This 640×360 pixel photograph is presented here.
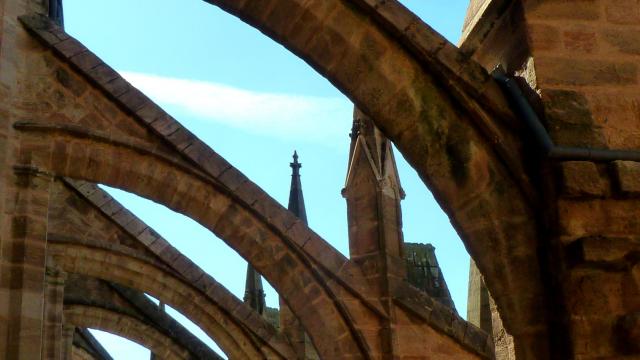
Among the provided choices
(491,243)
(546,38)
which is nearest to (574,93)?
(546,38)

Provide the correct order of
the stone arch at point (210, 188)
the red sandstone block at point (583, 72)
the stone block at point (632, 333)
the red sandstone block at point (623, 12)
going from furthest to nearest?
the stone arch at point (210, 188), the red sandstone block at point (623, 12), the red sandstone block at point (583, 72), the stone block at point (632, 333)

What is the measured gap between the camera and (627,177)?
3.33m

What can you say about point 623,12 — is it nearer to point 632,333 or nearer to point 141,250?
point 632,333

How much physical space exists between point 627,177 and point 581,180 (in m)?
0.18

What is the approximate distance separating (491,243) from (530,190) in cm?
26

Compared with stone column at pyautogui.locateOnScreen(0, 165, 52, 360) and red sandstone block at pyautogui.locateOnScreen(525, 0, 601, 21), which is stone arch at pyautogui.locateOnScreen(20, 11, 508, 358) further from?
red sandstone block at pyautogui.locateOnScreen(525, 0, 601, 21)

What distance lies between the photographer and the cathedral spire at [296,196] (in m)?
15.0

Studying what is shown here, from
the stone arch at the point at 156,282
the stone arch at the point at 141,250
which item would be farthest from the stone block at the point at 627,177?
the stone arch at the point at 156,282

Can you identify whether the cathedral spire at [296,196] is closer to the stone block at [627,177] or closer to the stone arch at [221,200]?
the stone arch at [221,200]

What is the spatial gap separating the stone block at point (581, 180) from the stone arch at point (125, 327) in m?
10.1

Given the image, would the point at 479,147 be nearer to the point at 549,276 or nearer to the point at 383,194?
the point at 549,276

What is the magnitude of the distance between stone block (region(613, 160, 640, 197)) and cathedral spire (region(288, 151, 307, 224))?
11633 mm

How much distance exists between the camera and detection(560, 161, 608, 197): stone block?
3309 millimetres

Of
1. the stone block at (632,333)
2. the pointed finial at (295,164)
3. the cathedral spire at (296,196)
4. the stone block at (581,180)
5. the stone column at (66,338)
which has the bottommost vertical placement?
the stone block at (632,333)
